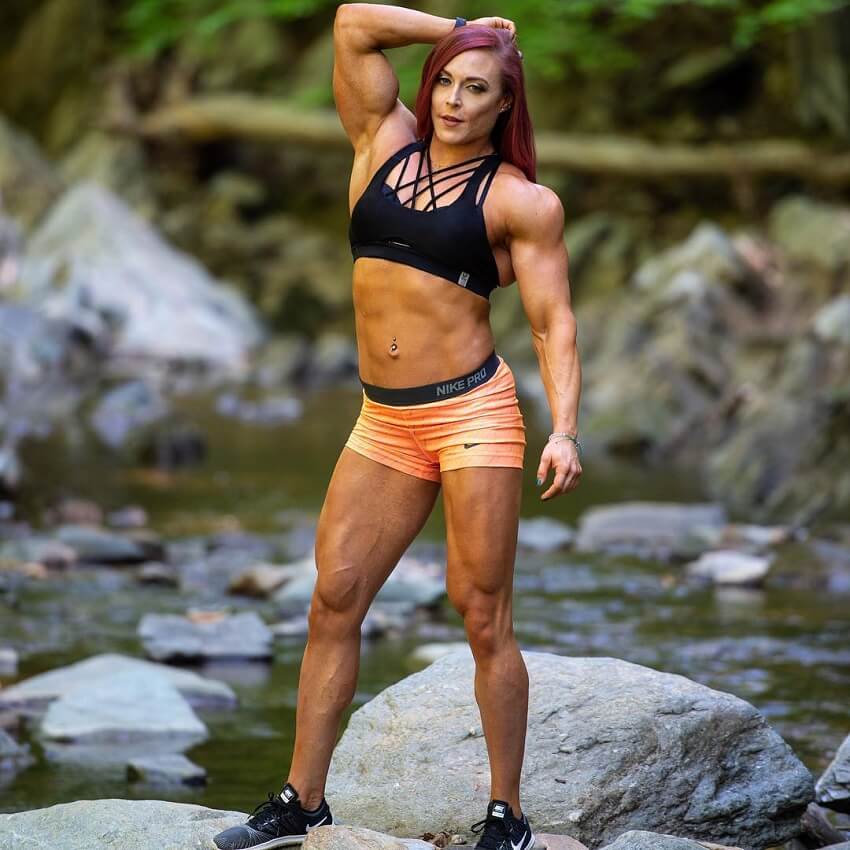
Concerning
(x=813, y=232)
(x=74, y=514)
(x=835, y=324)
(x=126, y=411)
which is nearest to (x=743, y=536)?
(x=835, y=324)

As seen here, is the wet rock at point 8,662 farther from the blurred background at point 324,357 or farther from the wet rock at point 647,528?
the wet rock at point 647,528

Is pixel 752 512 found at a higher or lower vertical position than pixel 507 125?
lower

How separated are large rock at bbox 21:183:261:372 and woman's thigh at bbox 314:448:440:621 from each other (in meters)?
15.8

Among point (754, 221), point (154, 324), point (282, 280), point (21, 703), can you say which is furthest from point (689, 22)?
point (21, 703)

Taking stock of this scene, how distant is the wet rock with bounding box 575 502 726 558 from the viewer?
381 inches

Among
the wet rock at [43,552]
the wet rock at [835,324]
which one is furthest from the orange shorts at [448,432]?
the wet rock at [835,324]

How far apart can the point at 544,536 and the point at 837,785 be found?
16.9ft

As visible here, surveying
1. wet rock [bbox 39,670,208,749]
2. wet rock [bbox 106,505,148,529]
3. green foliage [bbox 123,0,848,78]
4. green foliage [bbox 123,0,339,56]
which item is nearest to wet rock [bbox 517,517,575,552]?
wet rock [bbox 106,505,148,529]

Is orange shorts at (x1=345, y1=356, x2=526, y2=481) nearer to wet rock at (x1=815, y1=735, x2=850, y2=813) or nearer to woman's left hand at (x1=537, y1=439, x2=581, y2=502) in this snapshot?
woman's left hand at (x1=537, y1=439, x2=581, y2=502)

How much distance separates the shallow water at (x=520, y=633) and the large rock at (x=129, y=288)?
8989 millimetres

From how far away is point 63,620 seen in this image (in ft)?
24.8

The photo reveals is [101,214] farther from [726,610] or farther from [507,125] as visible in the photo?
[507,125]

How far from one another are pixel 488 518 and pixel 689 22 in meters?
20.1

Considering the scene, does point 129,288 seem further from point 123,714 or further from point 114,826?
point 114,826
